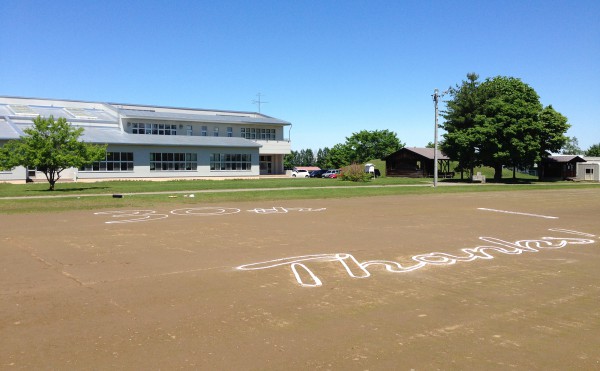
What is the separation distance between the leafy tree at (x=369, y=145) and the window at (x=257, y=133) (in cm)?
3589

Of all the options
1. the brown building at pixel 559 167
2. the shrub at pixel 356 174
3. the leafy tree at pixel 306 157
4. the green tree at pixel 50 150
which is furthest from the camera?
the leafy tree at pixel 306 157

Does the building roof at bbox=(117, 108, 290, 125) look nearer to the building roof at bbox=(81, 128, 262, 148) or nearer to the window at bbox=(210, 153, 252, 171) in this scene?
the building roof at bbox=(81, 128, 262, 148)

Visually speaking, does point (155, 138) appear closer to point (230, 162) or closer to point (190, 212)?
point (230, 162)

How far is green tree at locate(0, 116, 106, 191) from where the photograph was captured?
29.4m

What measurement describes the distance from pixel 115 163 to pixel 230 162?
1411cm

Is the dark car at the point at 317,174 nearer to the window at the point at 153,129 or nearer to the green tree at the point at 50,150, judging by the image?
Answer: the window at the point at 153,129

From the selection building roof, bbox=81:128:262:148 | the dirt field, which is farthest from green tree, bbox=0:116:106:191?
the dirt field

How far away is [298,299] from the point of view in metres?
6.93

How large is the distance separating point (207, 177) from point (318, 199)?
31.1 m

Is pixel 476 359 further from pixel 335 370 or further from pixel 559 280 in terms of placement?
pixel 559 280

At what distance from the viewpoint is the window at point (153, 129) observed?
57.4 metres

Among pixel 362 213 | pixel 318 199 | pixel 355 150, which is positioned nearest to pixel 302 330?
pixel 362 213

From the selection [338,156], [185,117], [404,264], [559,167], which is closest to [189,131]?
[185,117]

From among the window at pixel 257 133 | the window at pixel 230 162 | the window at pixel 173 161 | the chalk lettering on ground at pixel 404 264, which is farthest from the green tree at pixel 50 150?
the window at pixel 257 133
